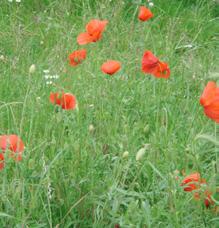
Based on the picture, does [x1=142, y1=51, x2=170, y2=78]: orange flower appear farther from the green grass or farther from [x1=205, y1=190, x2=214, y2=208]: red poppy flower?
[x1=205, y1=190, x2=214, y2=208]: red poppy flower

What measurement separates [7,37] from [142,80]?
1.06 metres

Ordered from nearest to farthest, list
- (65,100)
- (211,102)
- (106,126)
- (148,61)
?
(211,102)
(65,100)
(148,61)
(106,126)

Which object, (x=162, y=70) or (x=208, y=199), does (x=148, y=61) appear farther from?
(x=208, y=199)

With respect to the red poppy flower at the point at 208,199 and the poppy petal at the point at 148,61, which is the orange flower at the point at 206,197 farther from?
the poppy petal at the point at 148,61

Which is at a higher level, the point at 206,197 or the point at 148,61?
the point at 148,61

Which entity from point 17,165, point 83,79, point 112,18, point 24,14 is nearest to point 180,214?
point 17,165

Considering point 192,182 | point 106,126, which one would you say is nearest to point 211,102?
point 192,182

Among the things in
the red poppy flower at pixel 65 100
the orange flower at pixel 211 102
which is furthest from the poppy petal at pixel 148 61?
the orange flower at pixel 211 102

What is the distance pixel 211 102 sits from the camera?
6.31 feet

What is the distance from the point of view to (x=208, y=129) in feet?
8.57

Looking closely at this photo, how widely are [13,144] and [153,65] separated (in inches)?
27.2

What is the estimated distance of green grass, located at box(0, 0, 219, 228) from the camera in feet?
6.53

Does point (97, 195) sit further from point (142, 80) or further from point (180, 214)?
point (142, 80)

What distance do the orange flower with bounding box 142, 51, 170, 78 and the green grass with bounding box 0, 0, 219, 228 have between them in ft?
0.53
